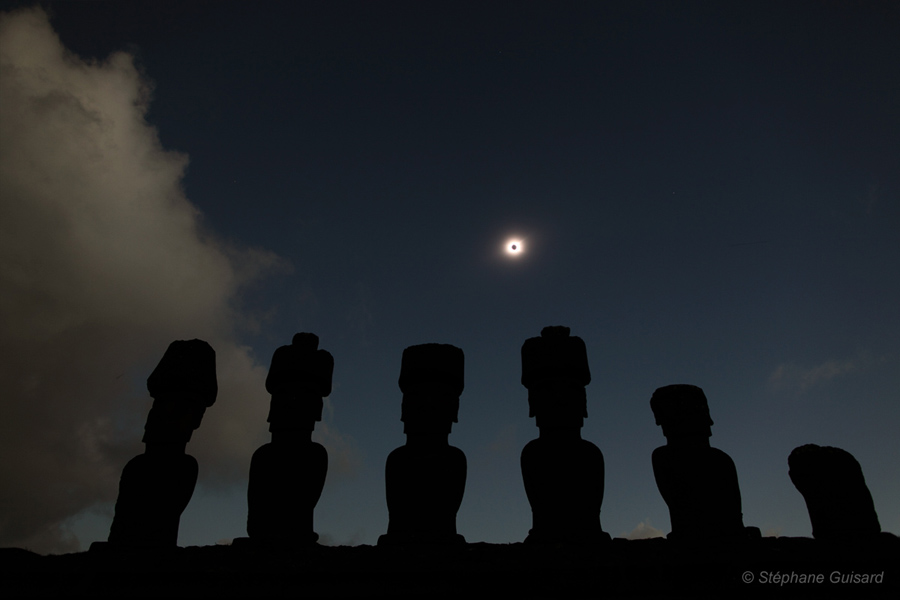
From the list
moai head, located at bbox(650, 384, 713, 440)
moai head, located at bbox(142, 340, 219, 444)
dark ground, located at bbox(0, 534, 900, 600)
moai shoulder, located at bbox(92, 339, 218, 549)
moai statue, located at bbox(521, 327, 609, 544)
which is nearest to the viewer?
dark ground, located at bbox(0, 534, 900, 600)

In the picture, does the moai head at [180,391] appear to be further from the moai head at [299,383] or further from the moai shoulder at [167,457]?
the moai head at [299,383]

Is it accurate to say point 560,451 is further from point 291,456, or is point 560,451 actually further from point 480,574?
point 291,456

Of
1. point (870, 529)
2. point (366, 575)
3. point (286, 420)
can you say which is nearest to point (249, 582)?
point (366, 575)

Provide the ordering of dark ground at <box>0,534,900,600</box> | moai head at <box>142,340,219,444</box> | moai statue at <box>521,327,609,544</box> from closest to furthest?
dark ground at <box>0,534,900,600</box>
moai statue at <box>521,327,609,544</box>
moai head at <box>142,340,219,444</box>

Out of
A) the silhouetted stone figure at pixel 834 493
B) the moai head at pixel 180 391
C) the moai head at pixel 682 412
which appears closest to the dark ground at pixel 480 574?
the silhouetted stone figure at pixel 834 493

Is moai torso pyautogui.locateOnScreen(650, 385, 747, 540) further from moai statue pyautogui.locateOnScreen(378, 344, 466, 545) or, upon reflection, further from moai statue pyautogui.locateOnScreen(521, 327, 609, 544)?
moai statue pyautogui.locateOnScreen(378, 344, 466, 545)

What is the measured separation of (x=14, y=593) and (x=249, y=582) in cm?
210

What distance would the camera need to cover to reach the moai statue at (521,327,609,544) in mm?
6574

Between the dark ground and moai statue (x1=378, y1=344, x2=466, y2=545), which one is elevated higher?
moai statue (x1=378, y1=344, x2=466, y2=545)

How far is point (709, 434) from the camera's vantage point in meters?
7.23

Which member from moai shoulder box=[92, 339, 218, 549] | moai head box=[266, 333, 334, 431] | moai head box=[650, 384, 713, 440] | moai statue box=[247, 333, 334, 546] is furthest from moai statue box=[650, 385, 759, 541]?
moai shoulder box=[92, 339, 218, 549]

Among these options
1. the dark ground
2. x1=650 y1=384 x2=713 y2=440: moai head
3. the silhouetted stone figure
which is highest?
x1=650 y1=384 x2=713 y2=440: moai head

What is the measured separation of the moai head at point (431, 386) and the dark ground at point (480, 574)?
6.43ft

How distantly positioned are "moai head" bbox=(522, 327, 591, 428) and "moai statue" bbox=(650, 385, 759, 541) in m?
1.07
